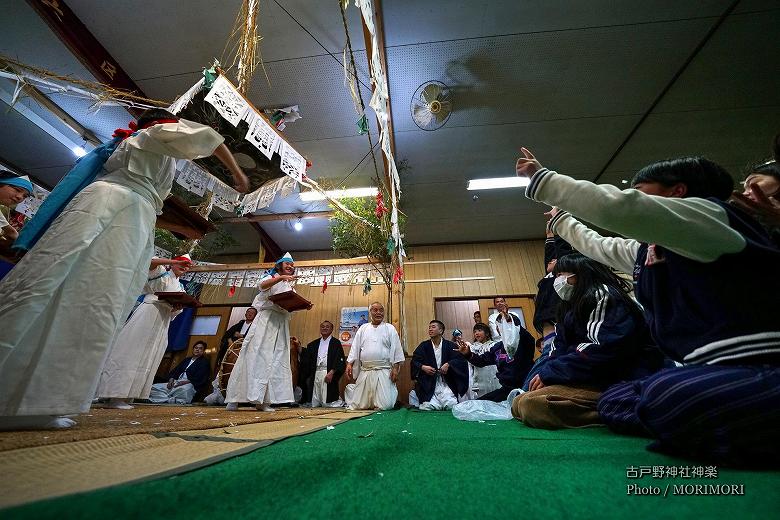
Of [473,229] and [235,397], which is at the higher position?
[473,229]

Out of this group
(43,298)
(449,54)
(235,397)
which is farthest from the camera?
(449,54)

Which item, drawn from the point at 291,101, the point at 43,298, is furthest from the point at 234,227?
the point at 43,298

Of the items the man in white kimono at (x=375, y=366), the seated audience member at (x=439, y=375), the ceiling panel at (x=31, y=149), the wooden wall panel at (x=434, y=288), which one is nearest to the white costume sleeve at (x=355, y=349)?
the man in white kimono at (x=375, y=366)

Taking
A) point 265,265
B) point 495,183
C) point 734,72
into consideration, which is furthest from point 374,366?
point 734,72

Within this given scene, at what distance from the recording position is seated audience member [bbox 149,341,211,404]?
510 centimetres

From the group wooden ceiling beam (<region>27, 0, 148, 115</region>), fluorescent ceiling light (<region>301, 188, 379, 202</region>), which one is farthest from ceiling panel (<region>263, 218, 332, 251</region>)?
wooden ceiling beam (<region>27, 0, 148, 115</region>)

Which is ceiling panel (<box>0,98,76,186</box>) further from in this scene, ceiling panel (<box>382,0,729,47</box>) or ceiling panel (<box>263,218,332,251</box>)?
ceiling panel (<box>382,0,729,47</box>)

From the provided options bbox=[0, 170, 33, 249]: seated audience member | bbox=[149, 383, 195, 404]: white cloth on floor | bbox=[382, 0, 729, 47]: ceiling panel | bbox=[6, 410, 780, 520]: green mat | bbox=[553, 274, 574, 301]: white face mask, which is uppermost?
bbox=[382, 0, 729, 47]: ceiling panel

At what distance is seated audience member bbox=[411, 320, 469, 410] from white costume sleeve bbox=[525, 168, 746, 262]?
3.76 m

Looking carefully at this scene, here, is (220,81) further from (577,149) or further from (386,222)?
(577,149)

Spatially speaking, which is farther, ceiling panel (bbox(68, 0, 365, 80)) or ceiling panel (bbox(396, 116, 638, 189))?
ceiling panel (bbox(396, 116, 638, 189))

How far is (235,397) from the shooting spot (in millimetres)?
3090

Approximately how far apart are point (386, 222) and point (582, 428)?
137 inches

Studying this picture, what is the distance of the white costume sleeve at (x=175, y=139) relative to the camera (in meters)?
1.54
